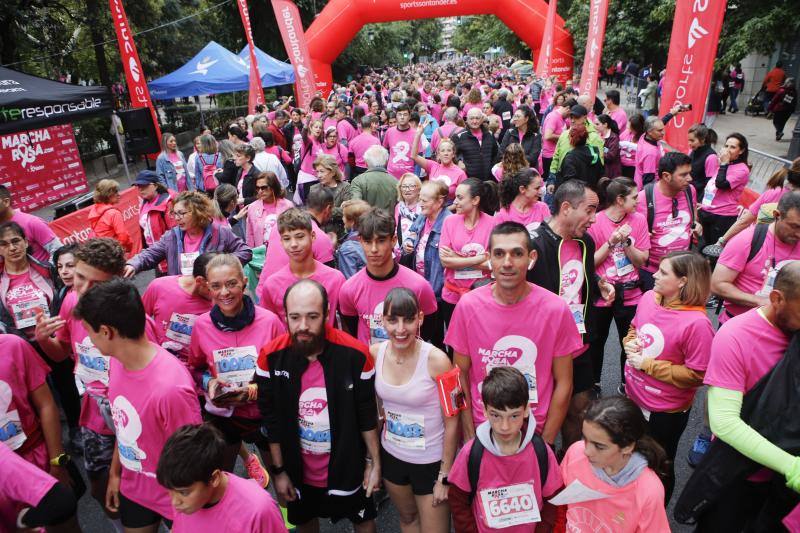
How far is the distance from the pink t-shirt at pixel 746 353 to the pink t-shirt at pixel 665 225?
6.97ft

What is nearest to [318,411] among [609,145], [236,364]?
[236,364]

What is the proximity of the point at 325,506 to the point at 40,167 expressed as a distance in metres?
11.2

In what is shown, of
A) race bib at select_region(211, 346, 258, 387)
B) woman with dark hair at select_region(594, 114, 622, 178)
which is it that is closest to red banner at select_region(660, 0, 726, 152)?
woman with dark hair at select_region(594, 114, 622, 178)

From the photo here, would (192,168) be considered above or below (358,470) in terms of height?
above

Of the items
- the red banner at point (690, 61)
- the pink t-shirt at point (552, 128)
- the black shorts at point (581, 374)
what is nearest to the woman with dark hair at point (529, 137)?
the pink t-shirt at point (552, 128)

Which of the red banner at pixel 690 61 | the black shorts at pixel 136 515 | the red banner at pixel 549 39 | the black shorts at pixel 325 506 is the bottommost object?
the black shorts at pixel 325 506

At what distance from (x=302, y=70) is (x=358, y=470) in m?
14.0

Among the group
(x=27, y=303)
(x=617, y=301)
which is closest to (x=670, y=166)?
(x=617, y=301)

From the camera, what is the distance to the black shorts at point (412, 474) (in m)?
2.61

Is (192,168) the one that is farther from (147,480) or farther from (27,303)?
(147,480)

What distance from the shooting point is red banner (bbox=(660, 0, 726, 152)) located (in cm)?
609

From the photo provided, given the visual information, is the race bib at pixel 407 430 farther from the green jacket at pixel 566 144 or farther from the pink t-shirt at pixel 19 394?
the green jacket at pixel 566 144

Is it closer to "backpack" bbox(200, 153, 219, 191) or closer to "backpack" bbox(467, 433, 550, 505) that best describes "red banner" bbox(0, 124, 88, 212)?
"backpack" bbox(200, 153, 219, 191)

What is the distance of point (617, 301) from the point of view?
395cm
